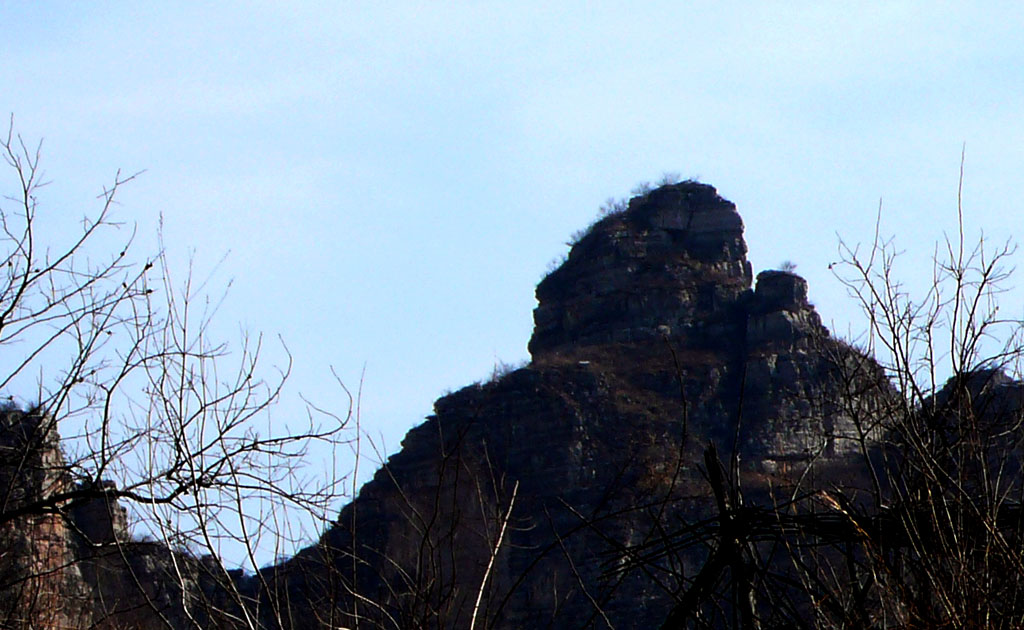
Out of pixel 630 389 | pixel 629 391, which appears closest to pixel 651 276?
pixel 630 389

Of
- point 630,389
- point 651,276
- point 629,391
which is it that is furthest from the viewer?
point 651,276

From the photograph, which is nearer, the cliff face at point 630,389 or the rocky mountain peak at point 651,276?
the cliff face at point 630,389

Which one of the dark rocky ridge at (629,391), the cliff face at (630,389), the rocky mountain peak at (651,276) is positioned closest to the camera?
the dark rocky ridge at (629,391)

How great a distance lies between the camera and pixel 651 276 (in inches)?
2655

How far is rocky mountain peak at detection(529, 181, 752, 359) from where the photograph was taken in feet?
217

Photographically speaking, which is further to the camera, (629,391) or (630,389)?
(630,389)

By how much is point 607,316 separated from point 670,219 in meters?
6.54

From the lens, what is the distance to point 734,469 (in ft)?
14.5

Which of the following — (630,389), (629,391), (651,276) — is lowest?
(629,391)

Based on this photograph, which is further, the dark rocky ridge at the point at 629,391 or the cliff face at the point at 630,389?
the cliff face at the point at 630,389

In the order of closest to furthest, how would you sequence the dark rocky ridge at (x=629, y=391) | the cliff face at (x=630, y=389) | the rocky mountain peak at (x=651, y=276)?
the dark rocky ridge at (x=629, y=391)
the cliff face at (x=630, y=389)
the rocky mountain peak at (x=651, y=276)

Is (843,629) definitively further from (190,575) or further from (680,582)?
(190,575)

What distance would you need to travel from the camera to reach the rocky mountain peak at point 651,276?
6619cm

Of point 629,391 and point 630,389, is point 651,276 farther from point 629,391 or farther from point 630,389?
point 629,391
